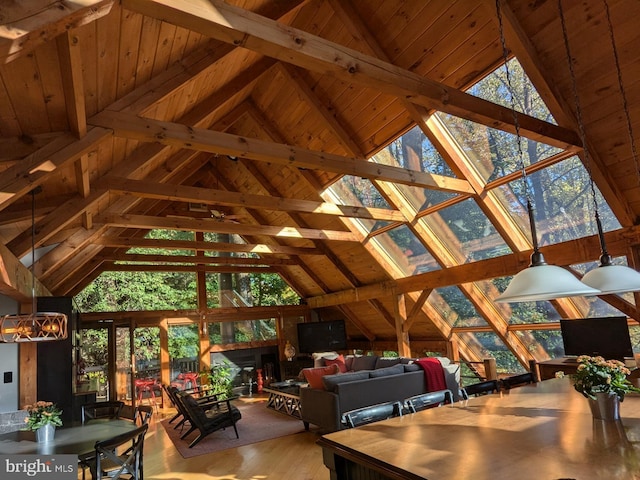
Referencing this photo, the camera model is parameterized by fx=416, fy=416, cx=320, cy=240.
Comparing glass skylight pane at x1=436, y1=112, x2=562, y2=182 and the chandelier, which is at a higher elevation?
glass skylight pane at x1=436, y1=112, x2=562, y2=182

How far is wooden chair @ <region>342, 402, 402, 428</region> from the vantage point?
8.63ft

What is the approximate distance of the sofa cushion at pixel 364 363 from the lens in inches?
302

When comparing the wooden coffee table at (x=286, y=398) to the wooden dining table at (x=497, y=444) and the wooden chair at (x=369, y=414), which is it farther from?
the wooden dining table at (x=497, y=444)

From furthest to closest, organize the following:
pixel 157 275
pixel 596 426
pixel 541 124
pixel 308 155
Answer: pixel 157 275 < pixel 308 155 < pixel 541 124 < pixel 596 426

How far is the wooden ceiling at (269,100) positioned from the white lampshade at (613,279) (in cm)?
149

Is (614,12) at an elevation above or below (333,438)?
above

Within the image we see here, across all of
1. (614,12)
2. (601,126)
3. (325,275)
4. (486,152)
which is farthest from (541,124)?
(325,275)

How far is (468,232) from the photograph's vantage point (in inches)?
238

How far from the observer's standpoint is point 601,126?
378 centimetres

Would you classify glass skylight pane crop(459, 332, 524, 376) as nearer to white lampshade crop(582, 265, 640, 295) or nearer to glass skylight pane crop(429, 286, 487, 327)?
glass skylight pane crop(429, 286, 487, 327)

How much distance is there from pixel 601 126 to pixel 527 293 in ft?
8.64

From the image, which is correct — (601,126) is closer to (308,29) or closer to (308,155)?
(308,155)

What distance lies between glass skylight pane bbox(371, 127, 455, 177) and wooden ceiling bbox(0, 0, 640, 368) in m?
0.22

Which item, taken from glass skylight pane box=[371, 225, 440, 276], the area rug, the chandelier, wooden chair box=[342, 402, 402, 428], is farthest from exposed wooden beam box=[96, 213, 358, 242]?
wooden chair box=[342, 402, 402, 428]
